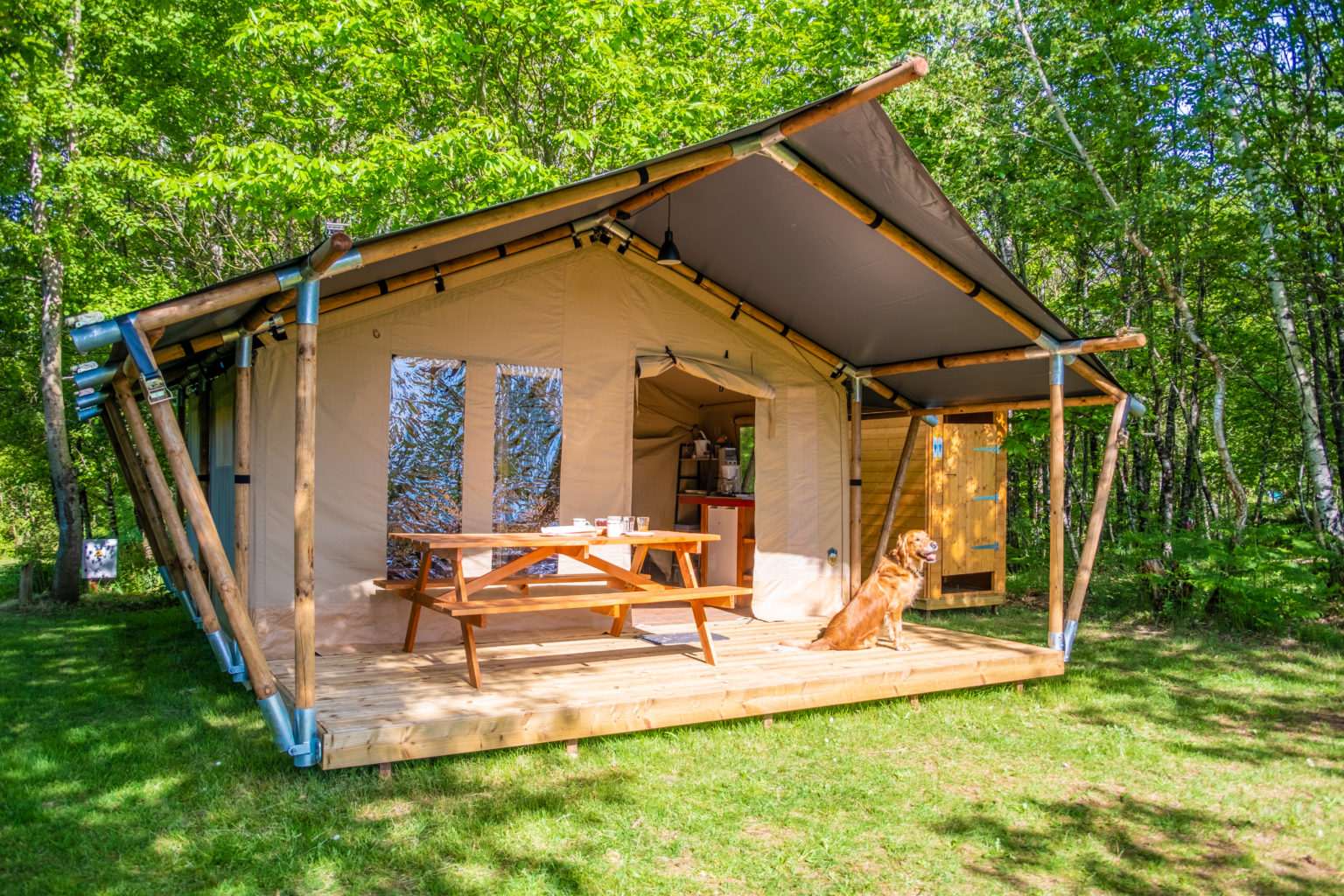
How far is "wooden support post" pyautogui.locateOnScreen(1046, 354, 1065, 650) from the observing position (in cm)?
527

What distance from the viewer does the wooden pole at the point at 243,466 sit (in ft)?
15.0

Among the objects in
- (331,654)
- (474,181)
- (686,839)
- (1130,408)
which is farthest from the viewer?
(474,181)

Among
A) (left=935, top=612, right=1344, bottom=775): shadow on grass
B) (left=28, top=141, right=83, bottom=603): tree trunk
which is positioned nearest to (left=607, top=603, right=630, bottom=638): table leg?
(left=935, top=612, right=1344, bottom=775): shadow on grass

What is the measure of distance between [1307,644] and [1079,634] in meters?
1.62

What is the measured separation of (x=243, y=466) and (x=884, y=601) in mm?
3797

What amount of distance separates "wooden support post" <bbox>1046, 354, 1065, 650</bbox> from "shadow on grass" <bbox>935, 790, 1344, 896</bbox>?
197cm

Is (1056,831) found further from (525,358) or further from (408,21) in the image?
(408,21)

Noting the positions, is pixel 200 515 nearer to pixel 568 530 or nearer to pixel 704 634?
pixel 568 530

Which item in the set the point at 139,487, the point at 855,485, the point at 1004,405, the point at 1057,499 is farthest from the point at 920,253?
the point at 139,487

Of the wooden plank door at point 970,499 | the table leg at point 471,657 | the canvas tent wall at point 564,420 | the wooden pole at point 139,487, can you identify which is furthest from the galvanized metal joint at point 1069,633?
the wooden pole at point 139,487

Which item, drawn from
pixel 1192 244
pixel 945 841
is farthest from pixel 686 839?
pixel 1192 244

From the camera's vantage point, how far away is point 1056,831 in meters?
3.23

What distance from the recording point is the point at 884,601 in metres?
5.30

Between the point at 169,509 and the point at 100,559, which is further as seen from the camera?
the point at 100,559
